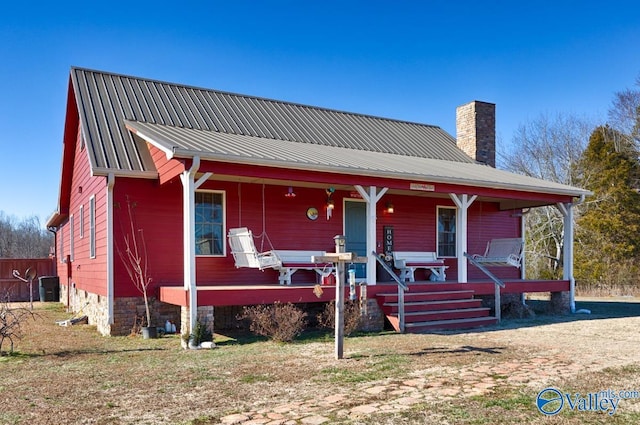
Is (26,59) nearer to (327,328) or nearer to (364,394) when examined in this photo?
(327,328)

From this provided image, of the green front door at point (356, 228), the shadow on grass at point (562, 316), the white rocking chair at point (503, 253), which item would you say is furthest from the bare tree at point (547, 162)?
the green front door at point (356, 228)

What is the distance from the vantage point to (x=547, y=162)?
28.7 meters

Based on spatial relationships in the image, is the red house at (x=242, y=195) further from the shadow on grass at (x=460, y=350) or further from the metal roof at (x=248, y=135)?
the shadow on grass at (x=460, y=350)

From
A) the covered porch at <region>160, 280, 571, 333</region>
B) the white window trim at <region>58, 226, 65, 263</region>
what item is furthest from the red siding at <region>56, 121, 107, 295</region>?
the covered porch at <region>160, 280, 571, 333</region>

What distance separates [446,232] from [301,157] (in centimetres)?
576

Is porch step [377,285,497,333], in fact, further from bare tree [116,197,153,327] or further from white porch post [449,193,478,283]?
bare tree [116,197,153,327]

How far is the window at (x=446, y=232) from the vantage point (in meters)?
14.7

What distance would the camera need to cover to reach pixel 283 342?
29.2 feet

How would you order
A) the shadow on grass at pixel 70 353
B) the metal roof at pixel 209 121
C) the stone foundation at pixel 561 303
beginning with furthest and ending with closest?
1. the stone foundation at pixel 561 303
2. the metal roof at pixel 209 121
3. the shadow on grass at pixel 70 353

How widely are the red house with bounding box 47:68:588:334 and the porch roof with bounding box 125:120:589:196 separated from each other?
4 centimetres

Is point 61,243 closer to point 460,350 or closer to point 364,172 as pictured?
point 364,172

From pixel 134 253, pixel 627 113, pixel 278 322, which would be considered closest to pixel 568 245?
pixel 278 322

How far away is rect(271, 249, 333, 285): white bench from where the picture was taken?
440 inches

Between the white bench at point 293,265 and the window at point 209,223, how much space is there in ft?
3.87
